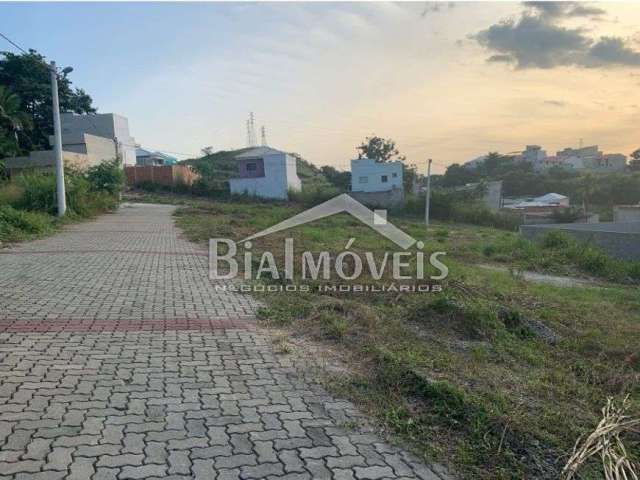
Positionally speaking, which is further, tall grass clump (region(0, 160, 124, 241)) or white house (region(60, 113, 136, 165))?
white house (region(60, 113, 136, 165))

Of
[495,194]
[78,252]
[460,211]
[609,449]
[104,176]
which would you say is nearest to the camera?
[609,449]

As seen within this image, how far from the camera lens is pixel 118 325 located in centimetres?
488

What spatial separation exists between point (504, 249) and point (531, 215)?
20634mm

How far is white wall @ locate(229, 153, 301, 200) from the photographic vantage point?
41166 mm

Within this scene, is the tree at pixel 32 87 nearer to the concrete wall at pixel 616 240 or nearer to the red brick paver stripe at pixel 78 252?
the red brick paver stripe at pixel 78 252

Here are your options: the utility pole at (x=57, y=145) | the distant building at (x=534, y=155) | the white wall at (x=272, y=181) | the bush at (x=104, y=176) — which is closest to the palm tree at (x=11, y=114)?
the bush at (x=104, y=176)

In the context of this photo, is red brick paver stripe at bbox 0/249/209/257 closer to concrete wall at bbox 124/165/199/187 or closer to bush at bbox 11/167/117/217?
bush at bbox 11/167/117/217

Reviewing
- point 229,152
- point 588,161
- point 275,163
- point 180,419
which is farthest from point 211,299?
point 588,161

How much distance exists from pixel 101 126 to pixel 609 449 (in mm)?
43982

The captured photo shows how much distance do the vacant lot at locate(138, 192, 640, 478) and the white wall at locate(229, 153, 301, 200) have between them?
3498cm

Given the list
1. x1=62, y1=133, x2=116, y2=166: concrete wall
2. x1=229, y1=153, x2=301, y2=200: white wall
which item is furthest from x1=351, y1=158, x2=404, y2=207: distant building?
x1=62, y1=133, x2=116, y2=166: concrete wall

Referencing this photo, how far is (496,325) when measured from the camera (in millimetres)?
4824
